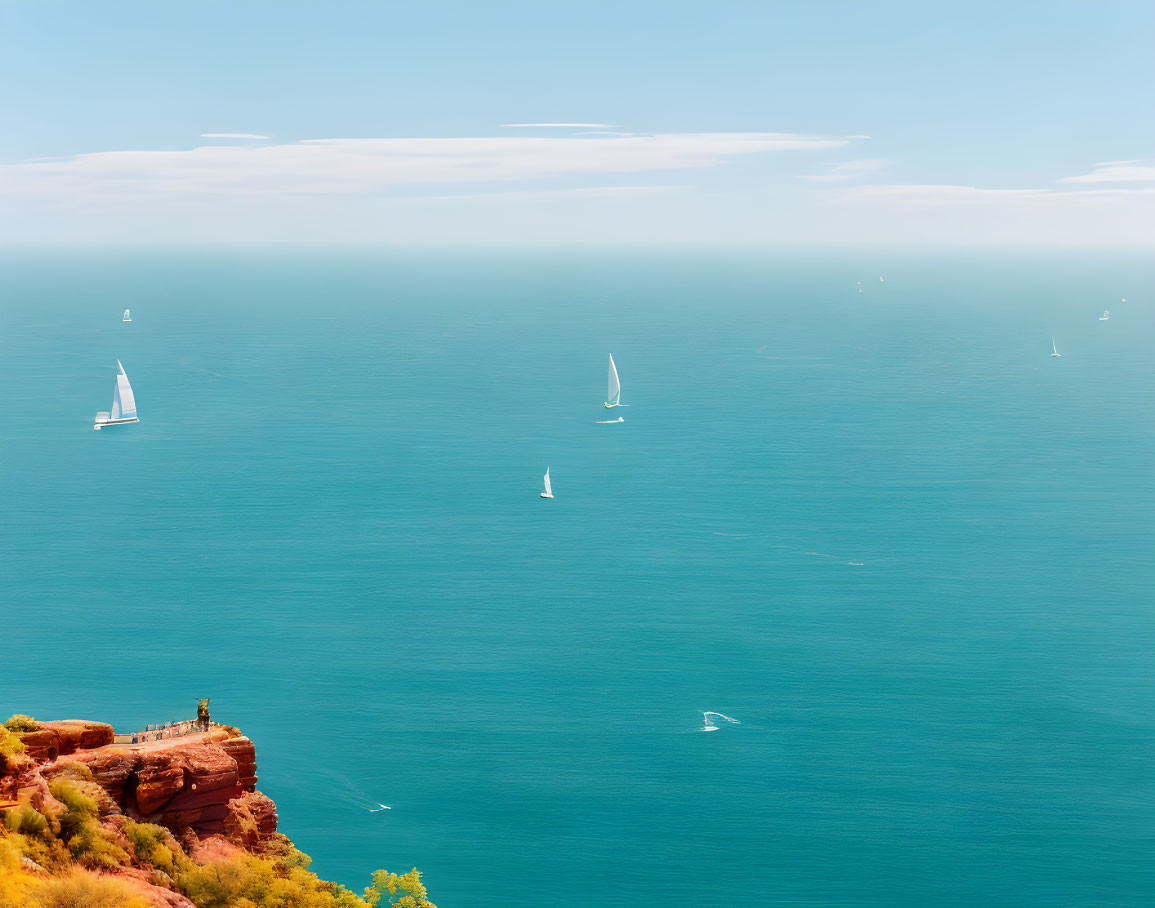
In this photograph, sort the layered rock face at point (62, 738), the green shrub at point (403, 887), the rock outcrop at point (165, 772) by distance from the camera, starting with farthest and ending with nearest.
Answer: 1. the green shrub at point (403, 887)
2. the rock outcrop at point (165, 772)
3. the layered rock face at point (62, 738)

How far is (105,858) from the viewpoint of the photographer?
3828cm

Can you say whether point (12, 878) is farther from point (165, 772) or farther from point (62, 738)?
point (62, 738)

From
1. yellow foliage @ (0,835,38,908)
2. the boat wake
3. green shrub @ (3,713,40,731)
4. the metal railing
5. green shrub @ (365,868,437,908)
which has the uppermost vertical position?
green shrub @ (3,713,40,731)

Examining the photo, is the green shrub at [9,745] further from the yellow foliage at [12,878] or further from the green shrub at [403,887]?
the green shrub at [403,887]

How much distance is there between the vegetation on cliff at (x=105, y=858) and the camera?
3484 cm

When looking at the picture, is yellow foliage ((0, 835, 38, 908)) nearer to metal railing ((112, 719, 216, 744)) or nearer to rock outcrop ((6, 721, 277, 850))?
rock outcrop ((6, 721, 277, 850))

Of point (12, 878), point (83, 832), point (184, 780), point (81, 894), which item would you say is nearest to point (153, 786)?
point (184, 780)

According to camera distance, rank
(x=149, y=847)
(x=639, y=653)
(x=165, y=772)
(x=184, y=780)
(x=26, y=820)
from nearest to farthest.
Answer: (x=26, y=820) < (x=149, y=847) < (x=165, y=772) < (x=184, y=780) < (x=639, y=653)

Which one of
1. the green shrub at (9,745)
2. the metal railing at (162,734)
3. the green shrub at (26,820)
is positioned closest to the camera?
the green shrub at (26,820)

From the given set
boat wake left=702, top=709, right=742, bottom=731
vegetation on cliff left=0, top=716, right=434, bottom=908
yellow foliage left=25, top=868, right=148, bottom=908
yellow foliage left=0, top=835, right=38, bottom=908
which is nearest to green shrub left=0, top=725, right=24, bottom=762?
vegetation on cliff left=0, top=716, right=434, bottom=908

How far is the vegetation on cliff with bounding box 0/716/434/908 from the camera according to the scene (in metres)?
34.8

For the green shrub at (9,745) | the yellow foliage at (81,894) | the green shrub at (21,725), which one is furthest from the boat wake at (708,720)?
the yellow foliage at (81,894)

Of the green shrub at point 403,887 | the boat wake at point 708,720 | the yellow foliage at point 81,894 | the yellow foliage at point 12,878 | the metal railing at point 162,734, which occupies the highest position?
the metal railing at point 162,734

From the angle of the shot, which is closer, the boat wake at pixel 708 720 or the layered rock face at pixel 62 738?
the layered rock face at pixel 62 738
